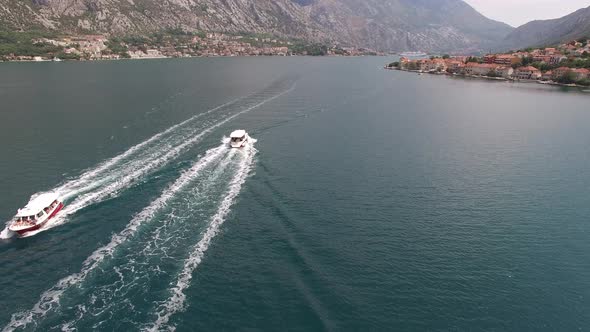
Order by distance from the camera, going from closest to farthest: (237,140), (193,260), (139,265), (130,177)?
(139,265) → (193,260) → (130,177) → (237,140)

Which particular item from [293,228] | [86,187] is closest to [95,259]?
[86,187]

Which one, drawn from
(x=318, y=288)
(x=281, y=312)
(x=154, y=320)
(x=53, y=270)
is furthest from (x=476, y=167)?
(x=53, y=270)

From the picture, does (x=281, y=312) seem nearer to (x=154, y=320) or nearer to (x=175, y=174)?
(x=154, y=320)

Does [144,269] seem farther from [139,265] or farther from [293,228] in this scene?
[293,228]

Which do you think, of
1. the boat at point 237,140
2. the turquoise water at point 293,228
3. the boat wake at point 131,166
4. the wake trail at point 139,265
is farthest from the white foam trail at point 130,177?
the wake trail at point 139,265

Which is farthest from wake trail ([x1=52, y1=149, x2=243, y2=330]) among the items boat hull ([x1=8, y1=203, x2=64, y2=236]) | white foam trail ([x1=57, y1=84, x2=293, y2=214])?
boat hull ([x1=8, y1=203, x2=64, y2=236])

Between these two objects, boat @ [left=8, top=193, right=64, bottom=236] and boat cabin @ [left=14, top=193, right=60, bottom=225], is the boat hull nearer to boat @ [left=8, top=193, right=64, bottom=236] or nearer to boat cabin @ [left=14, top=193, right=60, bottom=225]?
boat @ [left=8, top=193, right=64, bottom=236]

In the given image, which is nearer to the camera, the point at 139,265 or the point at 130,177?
the point at 139,265
